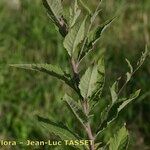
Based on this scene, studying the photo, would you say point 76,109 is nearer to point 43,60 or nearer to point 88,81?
point 88,81

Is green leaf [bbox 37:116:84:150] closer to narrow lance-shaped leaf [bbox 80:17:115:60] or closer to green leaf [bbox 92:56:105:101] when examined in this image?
green leaf [bbox 92:56:105:101]

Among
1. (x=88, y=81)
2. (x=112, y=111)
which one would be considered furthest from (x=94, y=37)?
(x=112, y=111)

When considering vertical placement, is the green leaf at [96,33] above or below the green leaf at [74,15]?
below

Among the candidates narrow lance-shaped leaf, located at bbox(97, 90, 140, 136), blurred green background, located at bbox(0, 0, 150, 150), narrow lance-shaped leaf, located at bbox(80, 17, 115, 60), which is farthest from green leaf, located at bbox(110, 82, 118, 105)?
blurred green background, located at bbox(0, 0, 150, 150)

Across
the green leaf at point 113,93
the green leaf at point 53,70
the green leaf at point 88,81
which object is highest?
the green leaf at point 53,70

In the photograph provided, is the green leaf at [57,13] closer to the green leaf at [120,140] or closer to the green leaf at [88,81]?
the green leaf at [88,81]

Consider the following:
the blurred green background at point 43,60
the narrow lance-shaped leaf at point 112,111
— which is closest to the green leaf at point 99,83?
the narrow lance-shaped leaf at point 112,111

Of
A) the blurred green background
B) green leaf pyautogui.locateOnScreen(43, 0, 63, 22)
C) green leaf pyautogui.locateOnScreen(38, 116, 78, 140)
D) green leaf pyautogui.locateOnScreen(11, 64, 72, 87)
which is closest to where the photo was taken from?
green leaf pyautogui.locateOnScreen(43, 0, 63, 22)
